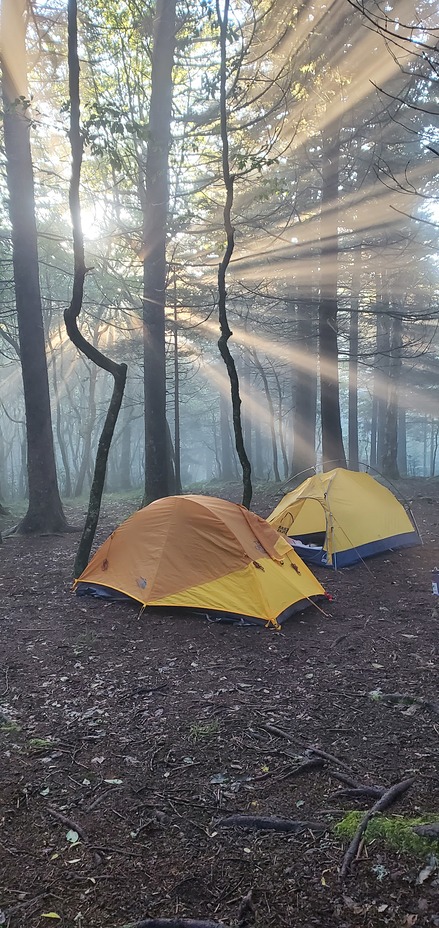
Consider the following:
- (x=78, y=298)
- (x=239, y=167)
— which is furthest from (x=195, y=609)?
(x=239, y=167)

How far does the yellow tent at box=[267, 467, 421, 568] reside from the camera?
9.11 meters

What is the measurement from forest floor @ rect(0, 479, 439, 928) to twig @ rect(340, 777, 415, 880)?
0.05 metres

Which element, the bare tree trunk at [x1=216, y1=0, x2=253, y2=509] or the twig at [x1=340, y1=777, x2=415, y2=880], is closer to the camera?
the twig at [x1=340, y1=777, x2=415, y2=880]

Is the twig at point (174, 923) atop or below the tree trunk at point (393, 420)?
below

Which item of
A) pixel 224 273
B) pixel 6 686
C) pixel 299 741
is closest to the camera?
pixel 299 741

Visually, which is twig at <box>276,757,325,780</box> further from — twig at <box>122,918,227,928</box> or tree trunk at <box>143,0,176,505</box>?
tree trunk at <box>143,0,176,505</box>

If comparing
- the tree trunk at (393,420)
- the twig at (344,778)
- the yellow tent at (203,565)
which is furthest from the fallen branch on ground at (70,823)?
the tree trunk at (393,420)

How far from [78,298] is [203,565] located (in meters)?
4.17

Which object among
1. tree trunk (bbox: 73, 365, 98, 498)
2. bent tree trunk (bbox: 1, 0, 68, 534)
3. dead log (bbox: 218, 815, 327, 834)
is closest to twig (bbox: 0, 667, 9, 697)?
dead log (bbox: 218, 815, 327, 834)

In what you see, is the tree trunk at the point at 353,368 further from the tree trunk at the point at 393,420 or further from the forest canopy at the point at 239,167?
the tree trunk at the point at 393,420

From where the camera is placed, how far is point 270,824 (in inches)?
119

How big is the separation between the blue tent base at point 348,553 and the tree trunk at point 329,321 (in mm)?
3613

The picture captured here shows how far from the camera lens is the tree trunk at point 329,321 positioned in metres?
13.4

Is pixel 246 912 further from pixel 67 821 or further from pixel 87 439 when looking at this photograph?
pixel 87 439
